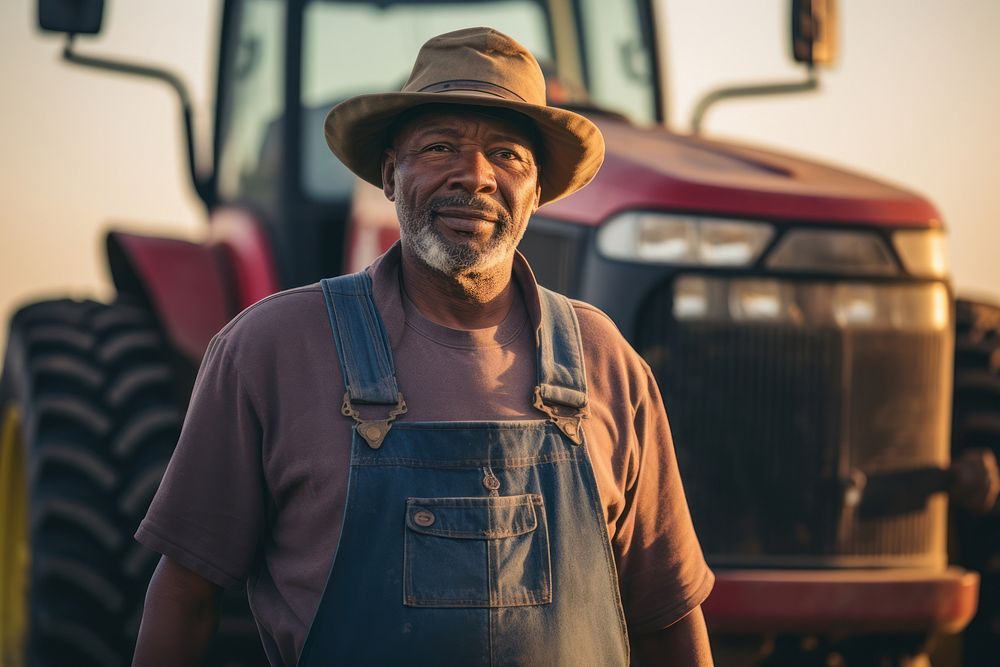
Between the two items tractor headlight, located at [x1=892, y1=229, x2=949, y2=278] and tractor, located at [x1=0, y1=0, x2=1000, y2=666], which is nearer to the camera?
tractor, located at [x1=0, y1=0, x2=1000, y2=666]

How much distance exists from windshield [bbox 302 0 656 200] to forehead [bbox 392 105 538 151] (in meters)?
2.33

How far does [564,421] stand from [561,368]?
95 mm

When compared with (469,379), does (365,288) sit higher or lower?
higher

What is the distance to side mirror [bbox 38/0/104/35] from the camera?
399 centimetres

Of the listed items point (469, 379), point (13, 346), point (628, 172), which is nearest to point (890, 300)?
point (628, 172)

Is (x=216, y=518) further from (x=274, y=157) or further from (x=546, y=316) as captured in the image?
(x=274, y=157)

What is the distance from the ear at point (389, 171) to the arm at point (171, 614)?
2.35ft

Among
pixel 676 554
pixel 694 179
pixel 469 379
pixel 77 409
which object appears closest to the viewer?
pixel 469 379

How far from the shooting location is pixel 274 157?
468cm

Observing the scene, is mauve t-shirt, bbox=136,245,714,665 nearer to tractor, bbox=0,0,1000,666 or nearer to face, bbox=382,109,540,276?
face, bbox=382,109,540,276

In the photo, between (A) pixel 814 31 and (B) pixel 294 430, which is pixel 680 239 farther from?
(B) pixel 294 430

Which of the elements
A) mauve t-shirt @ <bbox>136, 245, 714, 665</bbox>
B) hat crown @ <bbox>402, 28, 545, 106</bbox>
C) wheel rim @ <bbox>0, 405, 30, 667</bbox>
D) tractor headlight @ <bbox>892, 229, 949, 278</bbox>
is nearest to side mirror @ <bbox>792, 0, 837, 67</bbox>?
tractor headlight @ <bbox>892, 229, 949, 278</bbox>

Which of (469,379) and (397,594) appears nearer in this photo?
(397,594)

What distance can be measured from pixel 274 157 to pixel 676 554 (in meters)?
2.83
